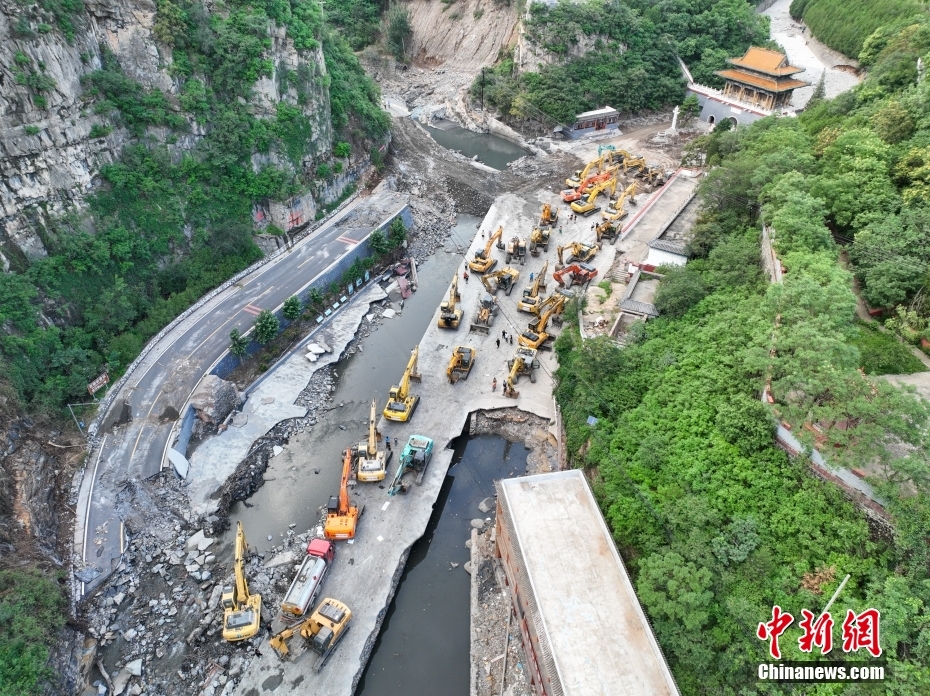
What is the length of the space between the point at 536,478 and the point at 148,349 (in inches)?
991

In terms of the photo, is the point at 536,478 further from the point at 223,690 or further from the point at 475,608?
the point at 223,690

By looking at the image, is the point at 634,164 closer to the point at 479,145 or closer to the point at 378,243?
the point at 479,145

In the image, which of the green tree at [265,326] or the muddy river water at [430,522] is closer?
the muddy river water at [430,522]

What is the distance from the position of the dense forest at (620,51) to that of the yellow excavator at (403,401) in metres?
47.1

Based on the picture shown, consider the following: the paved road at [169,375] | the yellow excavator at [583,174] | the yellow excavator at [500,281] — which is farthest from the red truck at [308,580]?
the yellow excavator at [583,174]

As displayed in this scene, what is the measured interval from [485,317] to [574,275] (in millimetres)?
8375

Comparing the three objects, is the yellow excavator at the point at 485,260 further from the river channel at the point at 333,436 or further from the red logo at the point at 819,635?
the red logo at the point at 819,635

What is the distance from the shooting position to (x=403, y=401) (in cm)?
3064

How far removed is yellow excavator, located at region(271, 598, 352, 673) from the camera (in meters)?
20.2

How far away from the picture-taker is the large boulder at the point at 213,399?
29.7m

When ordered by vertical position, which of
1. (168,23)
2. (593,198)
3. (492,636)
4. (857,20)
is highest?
(857,20)

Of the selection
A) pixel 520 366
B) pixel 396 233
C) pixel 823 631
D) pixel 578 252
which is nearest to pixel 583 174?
pixel 578 252

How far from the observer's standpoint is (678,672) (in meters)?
17.8

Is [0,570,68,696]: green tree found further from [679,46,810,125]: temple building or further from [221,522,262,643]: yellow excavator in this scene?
[679,46,810,125]: temple building
